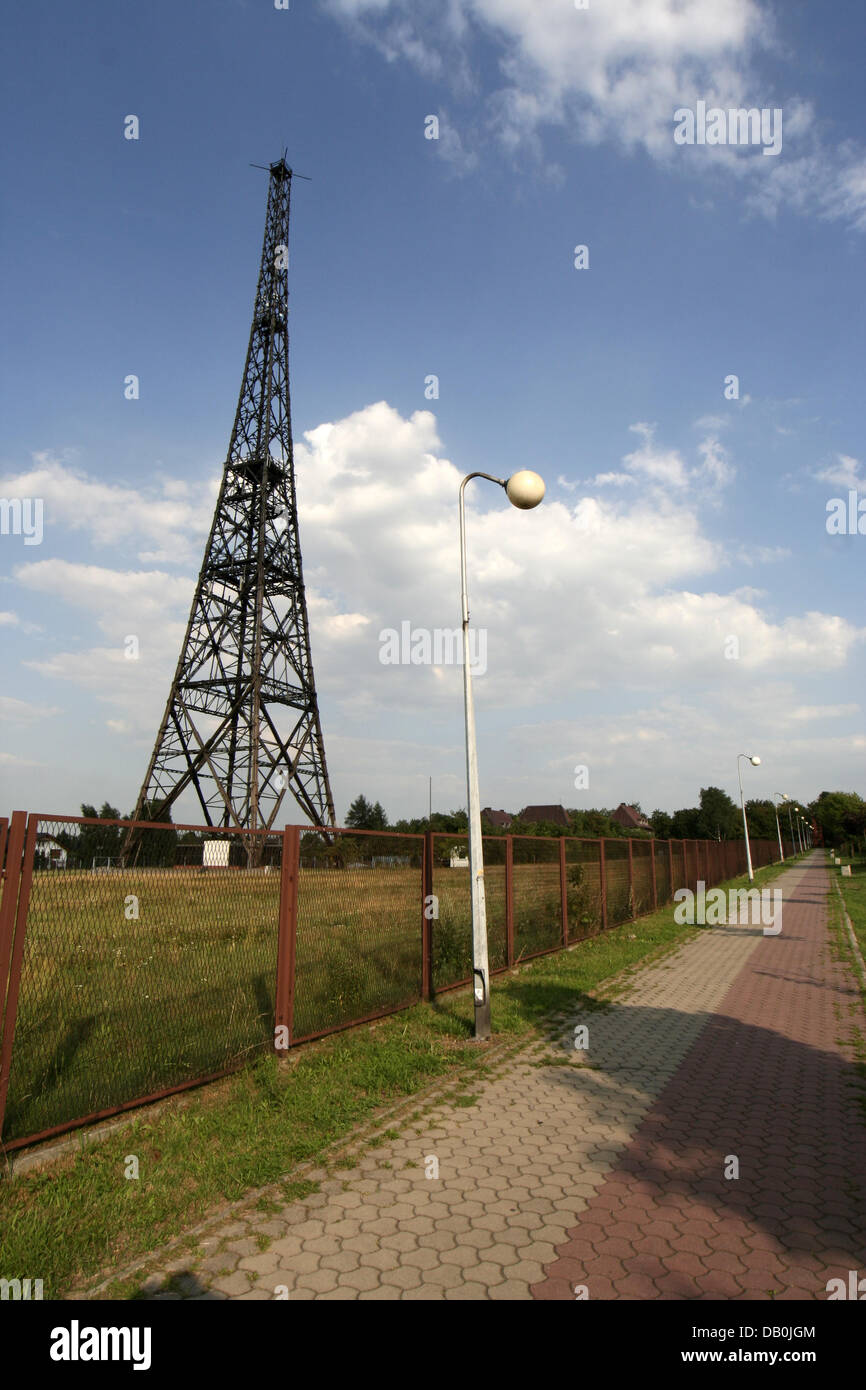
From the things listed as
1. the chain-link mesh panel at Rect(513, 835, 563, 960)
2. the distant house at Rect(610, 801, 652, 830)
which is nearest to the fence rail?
the chain-link mesh panel at Rect(513, 835, 563, 960)

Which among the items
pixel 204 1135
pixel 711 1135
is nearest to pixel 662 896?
pixel 711 1135

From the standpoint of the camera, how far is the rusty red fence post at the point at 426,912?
8344 mm

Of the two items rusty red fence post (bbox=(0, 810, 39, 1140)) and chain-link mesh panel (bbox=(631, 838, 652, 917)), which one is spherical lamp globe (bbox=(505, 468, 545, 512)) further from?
chain-link mesh panel (bbox=(631, 838, 652, 917))

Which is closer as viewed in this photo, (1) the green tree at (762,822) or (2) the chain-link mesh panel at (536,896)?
(2) the chain-link mesh panel at (536,896)

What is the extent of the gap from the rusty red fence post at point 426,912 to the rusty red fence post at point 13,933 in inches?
190

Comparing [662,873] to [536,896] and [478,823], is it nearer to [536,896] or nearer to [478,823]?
[536,896]

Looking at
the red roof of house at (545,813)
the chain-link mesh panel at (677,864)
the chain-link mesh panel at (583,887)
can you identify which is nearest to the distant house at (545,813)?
the red roof of house at (545,813)

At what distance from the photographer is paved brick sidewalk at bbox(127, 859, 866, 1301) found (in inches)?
127

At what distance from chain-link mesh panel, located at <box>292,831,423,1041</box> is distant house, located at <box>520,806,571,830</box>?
9790 cm

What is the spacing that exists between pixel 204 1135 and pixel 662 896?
764 inches

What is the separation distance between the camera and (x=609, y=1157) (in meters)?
4.60

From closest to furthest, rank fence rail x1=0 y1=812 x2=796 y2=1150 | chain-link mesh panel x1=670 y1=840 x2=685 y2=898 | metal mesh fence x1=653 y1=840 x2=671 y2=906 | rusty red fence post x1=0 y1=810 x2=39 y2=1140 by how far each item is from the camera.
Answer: rusty red fence post x1=0 y1=810 x2=39 y2=1140 → fence rail x1=0 y1=812 x2=796 y2=1150 → metal mesh fence x1=653 y1=840 x2=671 y2=906 → chain-link mesh panel x1=670 y1=840 x2=685 y2=898

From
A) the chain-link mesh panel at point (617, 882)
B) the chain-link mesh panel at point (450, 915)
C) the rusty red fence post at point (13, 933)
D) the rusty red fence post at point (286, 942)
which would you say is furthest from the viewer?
the chain-link mesh panel at point (617, 882)

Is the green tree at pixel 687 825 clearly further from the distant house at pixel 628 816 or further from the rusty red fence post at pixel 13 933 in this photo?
the rusty red fence post at pixel 13 933
